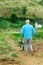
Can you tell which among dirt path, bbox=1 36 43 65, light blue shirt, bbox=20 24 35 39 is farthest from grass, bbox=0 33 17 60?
light blue shirt, bbox=20 24 35 39

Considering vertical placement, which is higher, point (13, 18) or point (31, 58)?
point (13, 18)

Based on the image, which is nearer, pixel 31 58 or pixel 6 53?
pixel 31 58

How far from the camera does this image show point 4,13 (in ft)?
108

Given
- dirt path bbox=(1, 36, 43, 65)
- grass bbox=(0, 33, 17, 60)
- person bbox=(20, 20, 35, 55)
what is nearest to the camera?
dirt path bbox=(1, 36, 43, 65)

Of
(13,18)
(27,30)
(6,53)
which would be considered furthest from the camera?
(13,18)

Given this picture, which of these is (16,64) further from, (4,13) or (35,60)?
(4,13)

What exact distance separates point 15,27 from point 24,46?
14.0 m

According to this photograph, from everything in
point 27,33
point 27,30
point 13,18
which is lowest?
point 27,33

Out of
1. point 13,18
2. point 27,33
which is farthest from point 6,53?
point 13,18

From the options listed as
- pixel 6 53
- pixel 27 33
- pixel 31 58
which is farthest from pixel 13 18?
pixel 31 58

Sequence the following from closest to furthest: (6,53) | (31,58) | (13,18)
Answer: (31,58) < (6,53) < (13,18)

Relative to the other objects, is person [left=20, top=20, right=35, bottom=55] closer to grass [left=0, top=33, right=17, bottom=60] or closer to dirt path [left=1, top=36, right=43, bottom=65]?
dirt path [left=1, top=36, right=43, bottom=65]

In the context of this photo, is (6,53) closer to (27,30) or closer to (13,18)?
(27,30)

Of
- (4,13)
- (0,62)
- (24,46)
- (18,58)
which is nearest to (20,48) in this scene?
(24,46)
